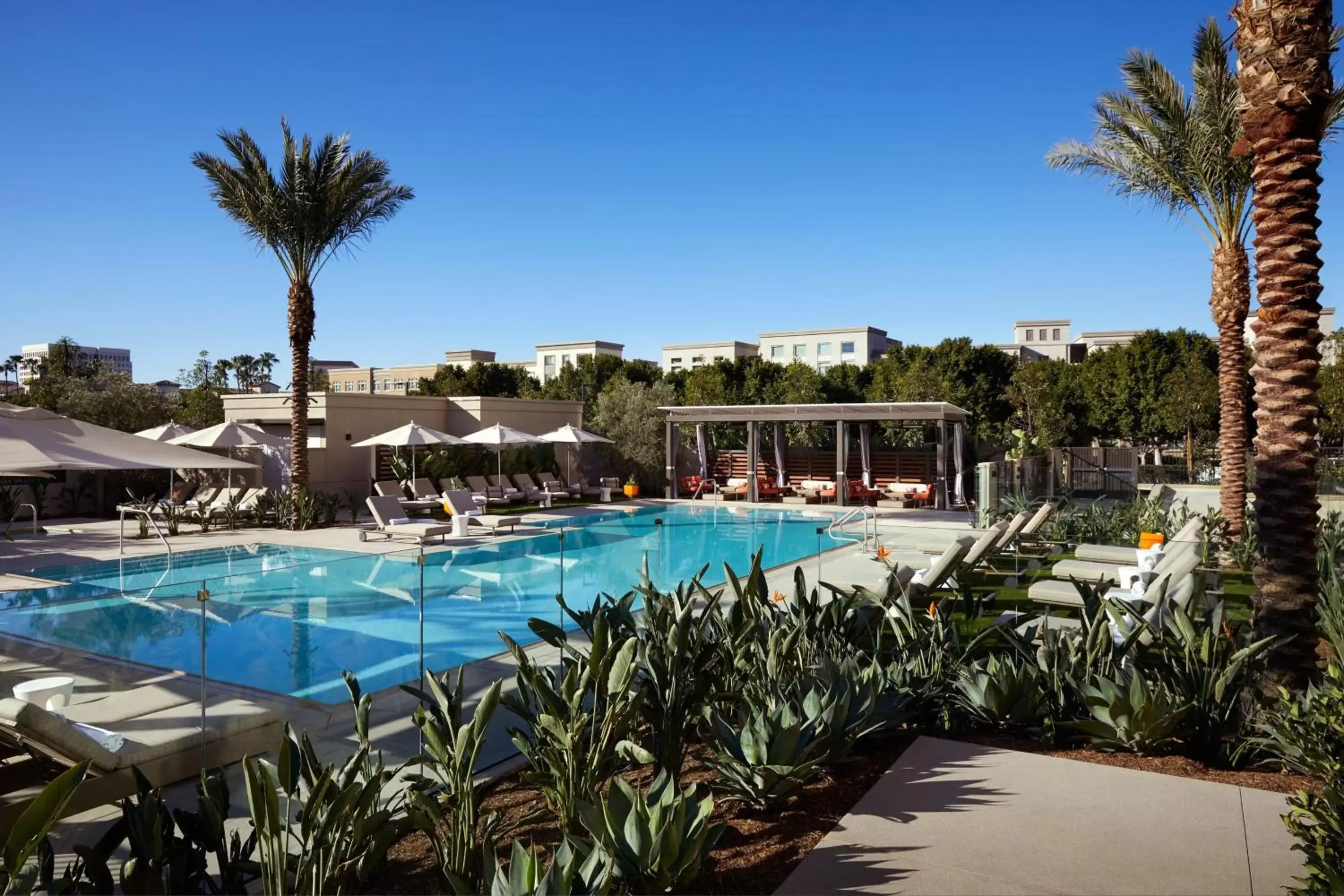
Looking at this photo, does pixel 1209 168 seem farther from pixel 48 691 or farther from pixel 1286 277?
pixel 48 691

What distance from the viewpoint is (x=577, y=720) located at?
400 cm

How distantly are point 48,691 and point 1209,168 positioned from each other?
1548cm

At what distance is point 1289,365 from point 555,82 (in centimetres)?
1762

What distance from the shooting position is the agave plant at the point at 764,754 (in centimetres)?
400

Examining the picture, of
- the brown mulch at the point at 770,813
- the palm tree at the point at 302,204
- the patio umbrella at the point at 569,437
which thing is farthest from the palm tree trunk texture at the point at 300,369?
the brown mulch at the point at 770,813

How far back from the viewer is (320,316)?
64.4 feet

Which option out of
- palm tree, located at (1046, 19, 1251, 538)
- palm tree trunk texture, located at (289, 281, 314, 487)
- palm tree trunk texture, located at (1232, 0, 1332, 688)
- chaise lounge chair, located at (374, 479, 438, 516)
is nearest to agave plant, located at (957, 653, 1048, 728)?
palm tree trunk texture, located at (1232, 0, 1332, 688)

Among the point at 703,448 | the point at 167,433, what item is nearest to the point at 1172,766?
the point at 167,433

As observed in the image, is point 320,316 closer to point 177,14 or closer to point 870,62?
point 177,14

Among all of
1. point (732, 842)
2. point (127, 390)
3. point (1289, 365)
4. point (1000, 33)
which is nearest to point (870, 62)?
point (1000, 33)

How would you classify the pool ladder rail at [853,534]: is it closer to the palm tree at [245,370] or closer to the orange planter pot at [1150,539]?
the orange planter pot at [1150,539]

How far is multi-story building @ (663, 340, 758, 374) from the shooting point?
9869cm

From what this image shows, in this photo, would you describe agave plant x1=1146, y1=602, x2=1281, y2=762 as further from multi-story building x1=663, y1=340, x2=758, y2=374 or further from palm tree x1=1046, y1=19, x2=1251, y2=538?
multi-story building x1=663, y1=340, x2=758, y2=374

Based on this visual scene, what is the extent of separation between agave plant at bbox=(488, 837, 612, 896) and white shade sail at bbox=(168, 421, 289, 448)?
19.2 m
